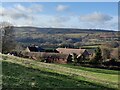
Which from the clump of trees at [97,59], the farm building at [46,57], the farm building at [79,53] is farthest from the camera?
the farm building at [79,53]

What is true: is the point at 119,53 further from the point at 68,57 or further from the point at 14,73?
the point at 14,73

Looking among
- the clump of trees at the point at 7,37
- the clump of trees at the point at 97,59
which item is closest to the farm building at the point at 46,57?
the clump of trees at the point at 7,37

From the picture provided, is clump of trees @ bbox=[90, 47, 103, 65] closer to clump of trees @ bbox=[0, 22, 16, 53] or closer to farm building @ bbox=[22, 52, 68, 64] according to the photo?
farm building @ bbox=[22, 52, 68, 64]

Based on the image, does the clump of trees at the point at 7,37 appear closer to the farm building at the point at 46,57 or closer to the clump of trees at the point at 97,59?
the farm building at the point at 46,57

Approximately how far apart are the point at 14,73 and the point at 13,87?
9.82 ft

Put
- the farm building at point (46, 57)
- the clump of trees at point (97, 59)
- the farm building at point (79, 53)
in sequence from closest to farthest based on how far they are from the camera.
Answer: the clump of trees at point (97, 59) < the farm building at point (46, 57) < the farm building at point (79, 53)

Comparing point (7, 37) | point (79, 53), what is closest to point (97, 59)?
point (79, 53)

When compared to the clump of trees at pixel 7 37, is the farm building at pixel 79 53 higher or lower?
lower

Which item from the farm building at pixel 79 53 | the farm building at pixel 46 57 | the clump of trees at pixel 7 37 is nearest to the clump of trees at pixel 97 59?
the farm building at pixel 79 53

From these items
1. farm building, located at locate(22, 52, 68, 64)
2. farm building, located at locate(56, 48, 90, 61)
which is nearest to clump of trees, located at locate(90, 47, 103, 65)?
farm building, located at locate(56, 48, 90, 61)

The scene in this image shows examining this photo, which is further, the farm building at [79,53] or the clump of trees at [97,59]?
the farm building at [79,53]

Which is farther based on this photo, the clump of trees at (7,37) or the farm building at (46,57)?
the farm building at (46,57)

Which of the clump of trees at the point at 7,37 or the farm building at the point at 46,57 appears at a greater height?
the clump of trees at the point at 7,37

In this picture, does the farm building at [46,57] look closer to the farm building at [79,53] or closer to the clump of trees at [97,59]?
the farm building at [79,53]
